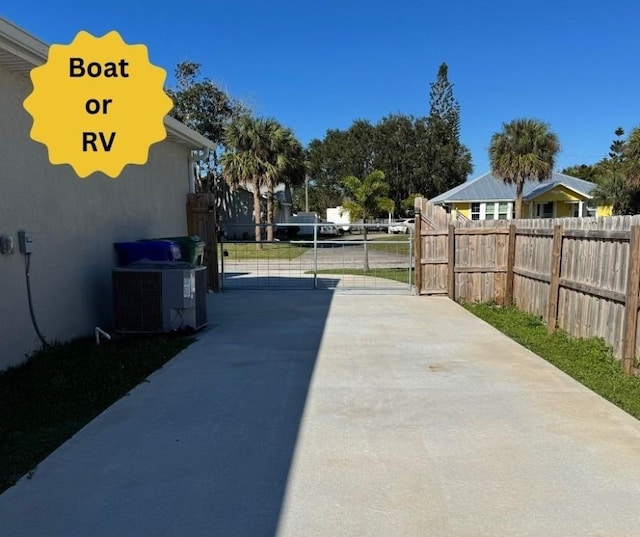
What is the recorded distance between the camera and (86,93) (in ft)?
20.4

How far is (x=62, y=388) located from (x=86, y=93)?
3473mm

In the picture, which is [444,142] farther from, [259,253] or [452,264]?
[452,264]

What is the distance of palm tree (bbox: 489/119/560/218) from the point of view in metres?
27.9

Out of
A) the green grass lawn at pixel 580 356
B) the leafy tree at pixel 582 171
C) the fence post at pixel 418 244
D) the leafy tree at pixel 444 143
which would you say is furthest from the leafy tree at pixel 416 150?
the green grass lawn at pixel 580 356

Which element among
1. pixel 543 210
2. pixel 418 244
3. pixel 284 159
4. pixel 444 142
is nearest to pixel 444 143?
pixel 444 142

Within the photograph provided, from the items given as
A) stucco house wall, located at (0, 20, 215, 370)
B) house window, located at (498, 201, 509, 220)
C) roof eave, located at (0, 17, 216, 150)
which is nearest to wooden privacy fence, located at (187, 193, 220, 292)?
stucco house wall, located at (0, 20, 215, 370)

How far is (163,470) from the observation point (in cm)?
344

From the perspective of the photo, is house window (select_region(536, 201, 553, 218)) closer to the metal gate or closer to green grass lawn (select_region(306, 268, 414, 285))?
the metal gate

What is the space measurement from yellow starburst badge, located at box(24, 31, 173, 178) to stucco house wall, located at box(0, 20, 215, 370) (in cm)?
19

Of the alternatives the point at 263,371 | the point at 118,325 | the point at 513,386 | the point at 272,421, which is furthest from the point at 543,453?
the point at 118,325

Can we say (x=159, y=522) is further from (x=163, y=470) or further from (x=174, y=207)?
(x=174, y=207)

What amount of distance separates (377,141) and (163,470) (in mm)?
53560

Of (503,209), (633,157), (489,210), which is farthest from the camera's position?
(489,210)

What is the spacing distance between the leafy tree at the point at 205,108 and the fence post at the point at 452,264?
85.9 feet
